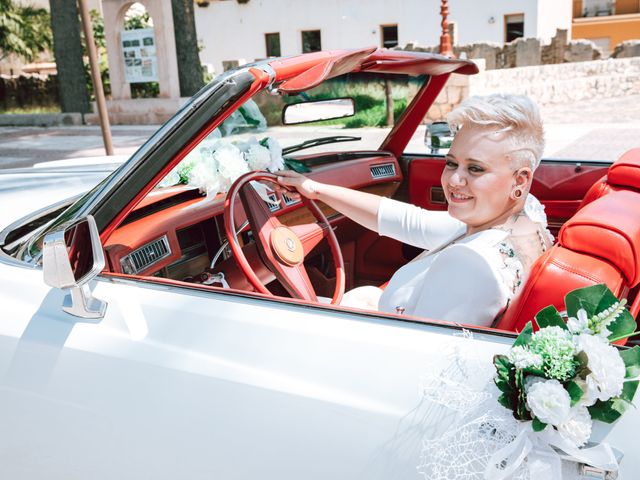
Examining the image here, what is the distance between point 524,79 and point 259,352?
19021 mm

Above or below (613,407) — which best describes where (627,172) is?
above

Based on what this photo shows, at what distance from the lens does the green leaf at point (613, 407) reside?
47.6 inches

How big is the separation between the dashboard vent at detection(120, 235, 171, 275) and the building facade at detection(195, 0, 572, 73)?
2567 cm

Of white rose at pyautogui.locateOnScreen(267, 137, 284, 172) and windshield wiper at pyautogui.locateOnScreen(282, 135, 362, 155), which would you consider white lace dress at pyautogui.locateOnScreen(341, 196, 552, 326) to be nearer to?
white rose at pyautogui.locateOnScreen(267, 137, 284, 172)

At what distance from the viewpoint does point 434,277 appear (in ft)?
5.87

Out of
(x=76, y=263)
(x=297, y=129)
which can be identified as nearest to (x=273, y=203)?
(x=297, y=129)

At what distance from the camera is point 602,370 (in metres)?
1.20

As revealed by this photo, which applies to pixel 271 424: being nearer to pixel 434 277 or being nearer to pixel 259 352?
pixel 259 352

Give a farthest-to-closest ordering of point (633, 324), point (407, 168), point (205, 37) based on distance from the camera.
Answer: point (205, 37) → point (407, 168) → point (633, 324)

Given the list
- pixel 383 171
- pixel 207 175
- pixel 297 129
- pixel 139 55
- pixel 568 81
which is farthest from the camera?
pixel 568 81

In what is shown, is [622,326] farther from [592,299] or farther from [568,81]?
[568,81]

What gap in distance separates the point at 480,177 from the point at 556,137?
10759 mm

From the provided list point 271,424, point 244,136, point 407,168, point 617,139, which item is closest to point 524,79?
point 617,139

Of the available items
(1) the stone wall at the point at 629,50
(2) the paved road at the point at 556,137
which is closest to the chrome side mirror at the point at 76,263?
(2) the paved road at the point at 556,137
